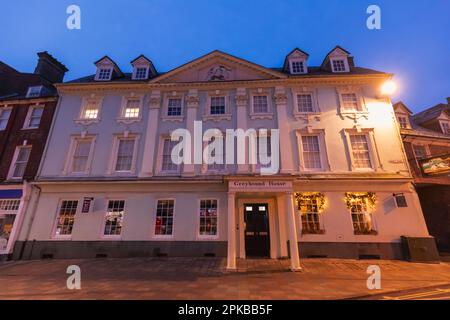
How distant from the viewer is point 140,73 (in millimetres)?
16359

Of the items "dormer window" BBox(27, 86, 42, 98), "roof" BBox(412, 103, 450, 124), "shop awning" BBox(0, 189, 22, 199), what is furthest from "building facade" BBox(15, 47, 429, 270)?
"roof" BBox(412, 103, 450, 124)

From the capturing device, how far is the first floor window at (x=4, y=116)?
601 inches

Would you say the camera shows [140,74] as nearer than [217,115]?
No

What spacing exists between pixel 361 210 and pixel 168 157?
11.9 metres

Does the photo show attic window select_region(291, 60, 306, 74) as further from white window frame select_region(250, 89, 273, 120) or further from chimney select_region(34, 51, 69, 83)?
chimney select_region(34, 51, 69, 83)

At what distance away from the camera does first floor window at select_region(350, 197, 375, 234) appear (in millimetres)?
11227

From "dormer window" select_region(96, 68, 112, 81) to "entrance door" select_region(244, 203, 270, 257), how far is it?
14556 mm

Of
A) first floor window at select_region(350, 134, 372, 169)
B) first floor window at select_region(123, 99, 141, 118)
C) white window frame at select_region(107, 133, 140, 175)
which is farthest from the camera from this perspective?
first floor window at select_region(123, 99, 141, 118)

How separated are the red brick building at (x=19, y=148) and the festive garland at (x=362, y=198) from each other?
63.1ft

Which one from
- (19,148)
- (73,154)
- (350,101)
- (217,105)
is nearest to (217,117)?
(217,105)

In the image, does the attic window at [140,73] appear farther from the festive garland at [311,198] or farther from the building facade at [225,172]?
the festive garland at [311,198]

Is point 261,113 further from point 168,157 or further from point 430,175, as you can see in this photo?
point 430,175

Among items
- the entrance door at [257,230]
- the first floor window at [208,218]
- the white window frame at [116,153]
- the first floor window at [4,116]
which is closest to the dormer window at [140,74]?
the white window frame at [116,153]

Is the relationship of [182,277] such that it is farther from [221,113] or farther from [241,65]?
[241,65]
